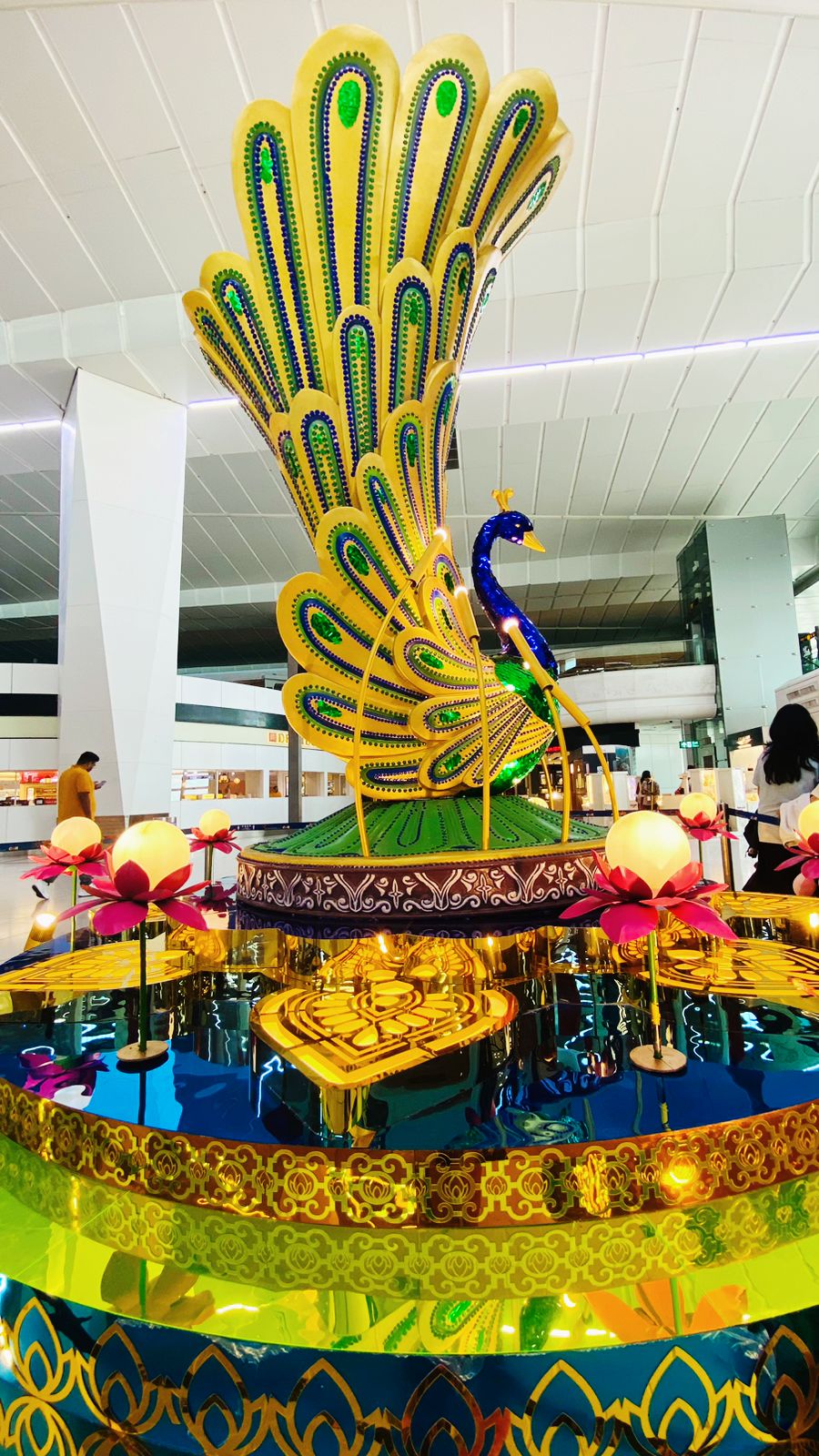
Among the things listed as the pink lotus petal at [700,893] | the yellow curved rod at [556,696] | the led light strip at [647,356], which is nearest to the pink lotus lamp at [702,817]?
the yellow curved rod at [556,696]

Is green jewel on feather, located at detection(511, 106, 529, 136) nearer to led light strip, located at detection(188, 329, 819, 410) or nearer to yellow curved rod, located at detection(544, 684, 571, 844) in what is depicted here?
yellow curved rod, located at detection(544, 684, 571, 844)

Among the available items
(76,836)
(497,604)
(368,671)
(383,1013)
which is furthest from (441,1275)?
(497,604)

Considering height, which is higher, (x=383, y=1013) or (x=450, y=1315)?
(x=383, y=1013)

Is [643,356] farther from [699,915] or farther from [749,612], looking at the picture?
[749,612]

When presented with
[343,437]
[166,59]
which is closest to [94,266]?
[166,59]

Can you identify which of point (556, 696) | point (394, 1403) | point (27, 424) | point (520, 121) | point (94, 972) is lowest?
point (394, 1403)

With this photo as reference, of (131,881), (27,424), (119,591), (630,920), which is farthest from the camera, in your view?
(27,424)

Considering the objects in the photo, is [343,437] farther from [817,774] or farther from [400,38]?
[400,38]

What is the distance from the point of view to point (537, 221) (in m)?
4.14

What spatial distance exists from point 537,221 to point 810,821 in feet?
14.0

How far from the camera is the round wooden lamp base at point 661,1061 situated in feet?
2.98

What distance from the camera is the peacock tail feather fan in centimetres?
198

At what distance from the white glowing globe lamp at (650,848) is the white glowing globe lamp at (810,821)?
0.84 metres

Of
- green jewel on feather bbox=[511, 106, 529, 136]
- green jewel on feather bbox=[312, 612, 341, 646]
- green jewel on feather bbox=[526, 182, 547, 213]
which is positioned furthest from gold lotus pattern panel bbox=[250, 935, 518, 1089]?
green jewel on feather bbox=[526, 182, 547, 213]
